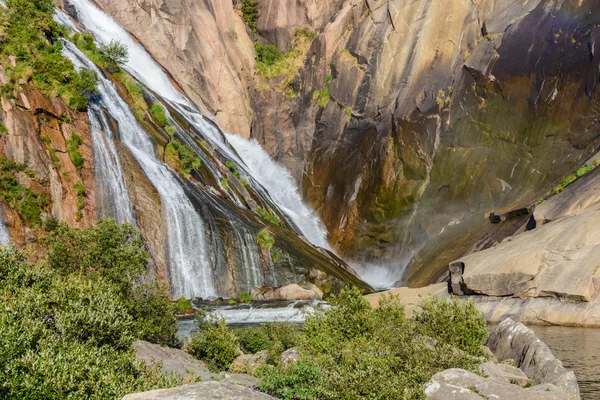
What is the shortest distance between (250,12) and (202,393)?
74688 millimetres

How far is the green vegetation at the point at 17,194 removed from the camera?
3472 centimetres

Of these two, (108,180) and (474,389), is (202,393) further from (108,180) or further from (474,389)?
(108,180)

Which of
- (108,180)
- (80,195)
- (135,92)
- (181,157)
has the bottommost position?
(80,195)

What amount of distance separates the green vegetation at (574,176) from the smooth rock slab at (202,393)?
36383 mm

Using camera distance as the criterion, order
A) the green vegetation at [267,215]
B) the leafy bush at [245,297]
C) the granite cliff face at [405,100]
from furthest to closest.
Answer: the green vegetation at [267,215] → the granite cliff face at [405,100] → the leafy bush at [245,297]

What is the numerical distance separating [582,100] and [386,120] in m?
19.8

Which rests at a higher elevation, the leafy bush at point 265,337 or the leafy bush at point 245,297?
the leafy bush at point 245,297

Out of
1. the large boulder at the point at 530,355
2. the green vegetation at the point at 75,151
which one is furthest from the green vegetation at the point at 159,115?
the large boulder at the point at 530,355

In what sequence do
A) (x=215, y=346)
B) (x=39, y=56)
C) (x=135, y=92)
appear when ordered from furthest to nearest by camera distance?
(x=135, y=92) < (x=39, y=56) < (x=215, y=346)

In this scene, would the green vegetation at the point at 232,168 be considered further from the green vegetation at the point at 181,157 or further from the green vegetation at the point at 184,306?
the green vegetation at the point at 184,306

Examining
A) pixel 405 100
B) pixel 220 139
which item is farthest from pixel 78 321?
pixel 405 100

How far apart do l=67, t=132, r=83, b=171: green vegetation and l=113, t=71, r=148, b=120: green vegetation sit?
10.0m

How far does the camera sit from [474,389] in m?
15.4

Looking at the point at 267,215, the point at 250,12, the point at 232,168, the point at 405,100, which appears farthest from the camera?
the point at 250,12
